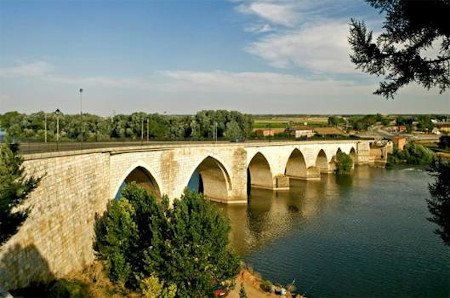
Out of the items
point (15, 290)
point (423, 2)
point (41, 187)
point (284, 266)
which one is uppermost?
point (423, 2)

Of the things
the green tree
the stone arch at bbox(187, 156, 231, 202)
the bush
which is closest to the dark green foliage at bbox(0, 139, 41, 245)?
the bush

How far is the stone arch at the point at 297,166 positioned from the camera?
56.5 metres

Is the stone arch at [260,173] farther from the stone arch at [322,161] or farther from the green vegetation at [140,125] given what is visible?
the stone arch at [322,161]

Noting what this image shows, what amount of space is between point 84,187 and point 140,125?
4900 centimetres

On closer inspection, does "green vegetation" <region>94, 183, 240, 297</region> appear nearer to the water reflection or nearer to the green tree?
the water reflection

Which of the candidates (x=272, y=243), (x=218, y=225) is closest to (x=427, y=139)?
(x=272, y=243)

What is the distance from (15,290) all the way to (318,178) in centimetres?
4757

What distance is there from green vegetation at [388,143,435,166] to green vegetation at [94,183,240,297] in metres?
62.8

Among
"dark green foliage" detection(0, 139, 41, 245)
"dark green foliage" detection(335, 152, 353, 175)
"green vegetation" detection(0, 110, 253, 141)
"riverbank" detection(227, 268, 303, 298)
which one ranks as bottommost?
"riverbank" detection(227, 268, 303, 298)

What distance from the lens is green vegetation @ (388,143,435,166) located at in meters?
73.5

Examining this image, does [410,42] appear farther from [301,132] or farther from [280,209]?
[301,132]

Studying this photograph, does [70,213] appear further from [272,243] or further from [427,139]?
[427,139]

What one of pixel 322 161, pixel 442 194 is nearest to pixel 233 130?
pixel 322 161

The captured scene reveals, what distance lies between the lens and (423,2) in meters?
6.40
